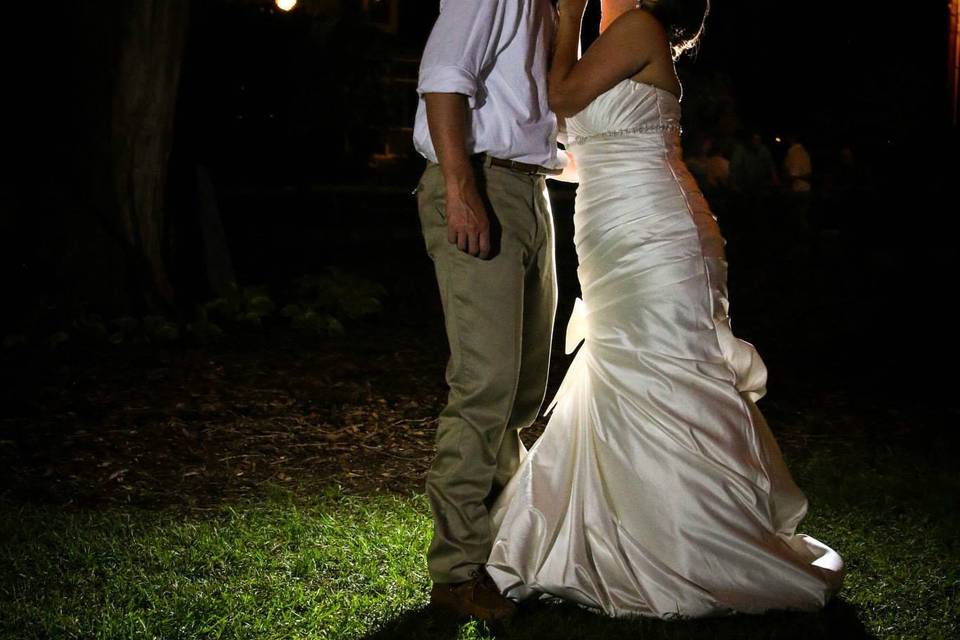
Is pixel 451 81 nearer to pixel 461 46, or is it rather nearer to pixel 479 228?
pixel 461 46

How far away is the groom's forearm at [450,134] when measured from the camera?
3.38 metres

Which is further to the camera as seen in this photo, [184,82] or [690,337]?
[184,82]

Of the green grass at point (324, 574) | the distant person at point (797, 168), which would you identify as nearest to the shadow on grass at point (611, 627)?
the green grass at point (324, 574)

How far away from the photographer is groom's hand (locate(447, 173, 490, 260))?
3.42 m

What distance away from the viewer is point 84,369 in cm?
758

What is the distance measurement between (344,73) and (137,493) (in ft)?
57.0

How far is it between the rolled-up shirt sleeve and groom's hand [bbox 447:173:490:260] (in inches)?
10.3

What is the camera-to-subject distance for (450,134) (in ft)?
11.1

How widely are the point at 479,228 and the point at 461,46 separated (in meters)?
0.52

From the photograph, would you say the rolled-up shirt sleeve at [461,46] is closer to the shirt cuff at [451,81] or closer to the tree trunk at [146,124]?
the shirt cuff at [451,81]

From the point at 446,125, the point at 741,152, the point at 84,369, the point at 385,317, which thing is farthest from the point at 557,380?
the point at 741,152

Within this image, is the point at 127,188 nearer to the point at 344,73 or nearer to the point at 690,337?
the point at 690,337

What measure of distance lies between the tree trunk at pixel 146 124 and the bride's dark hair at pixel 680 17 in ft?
18.5

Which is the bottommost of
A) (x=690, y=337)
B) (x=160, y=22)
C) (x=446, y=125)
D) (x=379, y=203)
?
(x=379, y=203)
